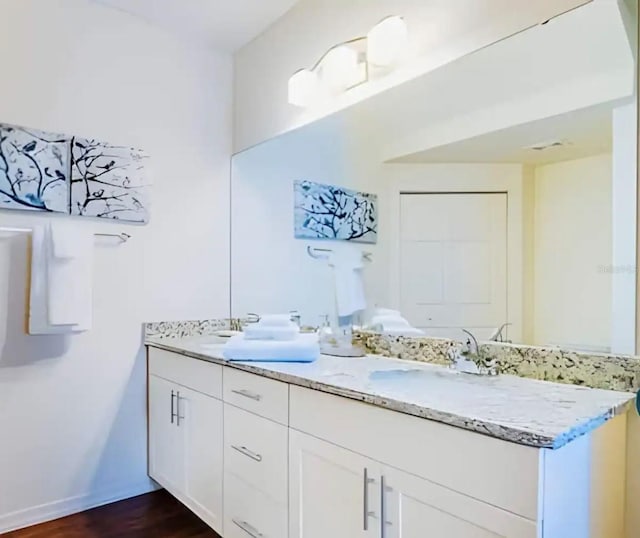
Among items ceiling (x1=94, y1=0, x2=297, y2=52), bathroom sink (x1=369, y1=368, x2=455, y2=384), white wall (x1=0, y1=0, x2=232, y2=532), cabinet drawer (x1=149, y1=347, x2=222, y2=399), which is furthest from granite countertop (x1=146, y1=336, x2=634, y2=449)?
ceiling (x1=94, y1=0, x2=297, y2=52)

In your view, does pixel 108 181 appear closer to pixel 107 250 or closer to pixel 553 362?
pixel 107 250

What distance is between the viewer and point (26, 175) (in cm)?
214

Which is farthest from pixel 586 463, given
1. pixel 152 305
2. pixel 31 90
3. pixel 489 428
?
pixel 31 90

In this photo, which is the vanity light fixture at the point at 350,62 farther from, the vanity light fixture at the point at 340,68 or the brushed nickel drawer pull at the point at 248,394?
the brushed nickel drawer pull at the point at 248,394

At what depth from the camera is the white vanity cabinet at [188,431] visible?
→ 1.99 meters

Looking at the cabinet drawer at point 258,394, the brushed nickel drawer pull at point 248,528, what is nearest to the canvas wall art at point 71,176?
the cabinet drawer at point 258,394

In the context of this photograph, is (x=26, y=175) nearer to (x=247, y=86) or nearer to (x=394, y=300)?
(x=247, y=86)

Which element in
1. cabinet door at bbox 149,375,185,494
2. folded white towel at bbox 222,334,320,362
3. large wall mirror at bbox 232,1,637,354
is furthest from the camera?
cabinet door at bbox 149,375,185,494

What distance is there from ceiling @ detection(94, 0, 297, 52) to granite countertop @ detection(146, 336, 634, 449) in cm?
166

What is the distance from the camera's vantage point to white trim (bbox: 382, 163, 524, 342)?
1.70 meters

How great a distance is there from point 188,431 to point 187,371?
0.26 metres

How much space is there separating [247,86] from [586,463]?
93.4 inches

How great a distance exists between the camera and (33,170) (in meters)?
2.16

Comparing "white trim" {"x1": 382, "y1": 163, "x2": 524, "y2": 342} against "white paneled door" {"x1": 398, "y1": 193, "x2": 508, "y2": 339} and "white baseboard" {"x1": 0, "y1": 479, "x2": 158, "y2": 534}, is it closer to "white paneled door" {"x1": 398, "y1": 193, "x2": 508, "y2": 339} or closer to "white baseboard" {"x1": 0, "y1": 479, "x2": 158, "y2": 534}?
"white paneled door" {"x1": 398, "y1": 193, "x2": 508, "y2": 339}
